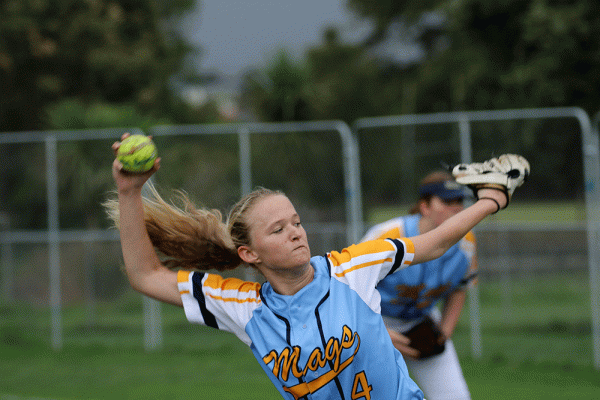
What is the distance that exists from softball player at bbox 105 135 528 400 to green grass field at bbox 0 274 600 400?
436 cm

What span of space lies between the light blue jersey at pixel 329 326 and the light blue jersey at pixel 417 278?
4.59ft

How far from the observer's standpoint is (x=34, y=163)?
9.97 metres

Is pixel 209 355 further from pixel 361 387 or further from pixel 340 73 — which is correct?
pixel 340 73

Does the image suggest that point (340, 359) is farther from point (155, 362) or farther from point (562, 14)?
point (562, 14)

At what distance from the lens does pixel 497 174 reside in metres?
2.83

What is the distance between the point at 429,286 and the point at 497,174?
167cm

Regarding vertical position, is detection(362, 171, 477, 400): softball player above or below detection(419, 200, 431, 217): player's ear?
below

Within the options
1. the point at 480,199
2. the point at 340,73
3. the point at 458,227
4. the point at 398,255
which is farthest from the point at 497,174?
the point at 340,73

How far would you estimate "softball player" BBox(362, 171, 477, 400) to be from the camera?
13.7ft

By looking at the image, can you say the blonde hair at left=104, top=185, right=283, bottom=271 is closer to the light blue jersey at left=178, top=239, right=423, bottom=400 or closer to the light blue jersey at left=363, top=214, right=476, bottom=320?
the light blue jersey at left=178, top=239, right=423, bottom=400

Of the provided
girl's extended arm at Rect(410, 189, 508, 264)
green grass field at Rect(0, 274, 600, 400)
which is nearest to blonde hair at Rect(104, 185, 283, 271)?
girl's extended arm at Rect(410, 189, 508, 264)

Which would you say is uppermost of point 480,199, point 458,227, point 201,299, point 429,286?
point 480,199

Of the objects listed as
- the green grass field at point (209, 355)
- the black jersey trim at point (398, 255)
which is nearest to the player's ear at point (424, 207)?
the black jersey trim at point (398, 255)

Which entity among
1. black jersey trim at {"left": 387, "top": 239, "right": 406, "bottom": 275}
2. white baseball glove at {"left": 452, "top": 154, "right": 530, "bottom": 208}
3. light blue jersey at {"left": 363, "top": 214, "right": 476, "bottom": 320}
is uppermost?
white baseball glove at {"left": 452, "top": 154, "right": 530, "bottom": 208}
